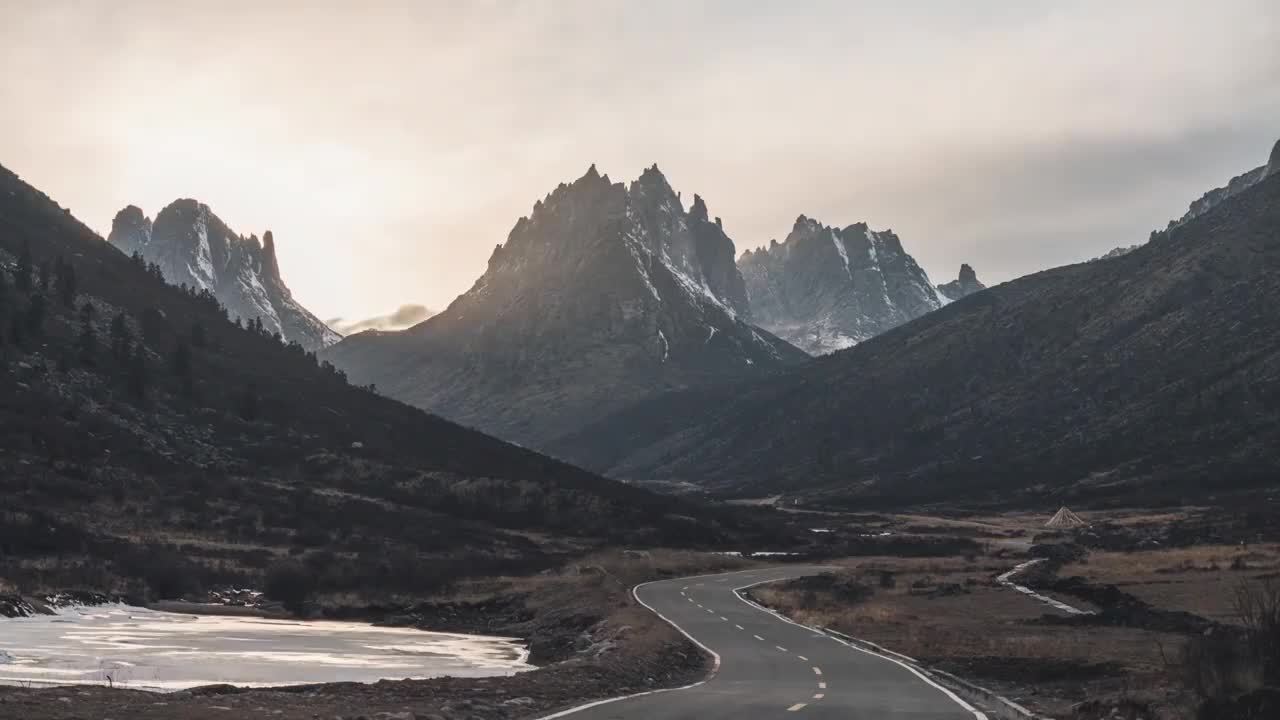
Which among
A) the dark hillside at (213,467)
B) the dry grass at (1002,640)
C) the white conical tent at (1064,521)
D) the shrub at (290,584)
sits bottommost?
the white conical tent at (1064,521)

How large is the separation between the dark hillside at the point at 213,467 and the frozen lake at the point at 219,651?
52.5ft

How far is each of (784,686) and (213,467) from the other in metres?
102

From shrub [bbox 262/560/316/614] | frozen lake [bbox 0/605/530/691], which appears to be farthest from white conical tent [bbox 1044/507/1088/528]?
frozen lake [bbox 0/605/530/691]

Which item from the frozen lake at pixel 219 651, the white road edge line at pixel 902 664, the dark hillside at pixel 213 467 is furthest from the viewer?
the dark hillside at pixel 213 467

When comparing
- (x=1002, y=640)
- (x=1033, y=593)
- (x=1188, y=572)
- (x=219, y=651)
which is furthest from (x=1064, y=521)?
(x=219, y=651)

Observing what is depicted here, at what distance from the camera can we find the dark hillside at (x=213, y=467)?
8256 cm

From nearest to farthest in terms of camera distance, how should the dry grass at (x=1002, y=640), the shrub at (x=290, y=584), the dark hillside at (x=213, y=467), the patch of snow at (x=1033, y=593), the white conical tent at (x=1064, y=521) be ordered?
the dry grass at (x=1002, y=640), the patch of snow at (x=1033, y=593), the shrub at (x=290, y=584), the dark hillside at (x=213, y=467), the white conical tent at (x=1064, y=521)

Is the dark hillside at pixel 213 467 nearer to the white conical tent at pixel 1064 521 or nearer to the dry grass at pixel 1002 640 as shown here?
the dry grass at pixel 1002 640

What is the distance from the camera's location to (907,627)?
4619cm

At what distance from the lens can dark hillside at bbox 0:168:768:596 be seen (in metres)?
82.6

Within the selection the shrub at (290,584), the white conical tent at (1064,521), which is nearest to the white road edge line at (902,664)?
the shrub at (290,584)

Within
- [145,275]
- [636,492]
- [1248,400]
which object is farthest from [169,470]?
[1248,400]

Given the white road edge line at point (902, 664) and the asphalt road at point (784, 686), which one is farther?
the white road edge line at point (902, 664)

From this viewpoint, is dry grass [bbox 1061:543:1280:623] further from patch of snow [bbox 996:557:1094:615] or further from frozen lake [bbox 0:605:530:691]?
frozen lake [bbox 0:605:530:691]
